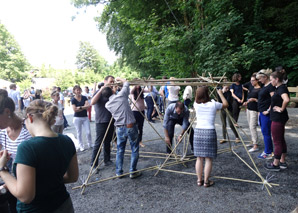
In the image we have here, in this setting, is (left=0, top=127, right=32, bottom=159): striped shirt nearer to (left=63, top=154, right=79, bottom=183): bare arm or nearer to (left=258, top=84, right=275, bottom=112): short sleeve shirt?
(left=63, top=154, right=79, bottom=183): bare arm

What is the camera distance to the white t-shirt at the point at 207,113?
3081 millimetres

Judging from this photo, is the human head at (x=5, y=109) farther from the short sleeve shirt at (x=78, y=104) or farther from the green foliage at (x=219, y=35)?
the green foliage at (x=219, y=35)

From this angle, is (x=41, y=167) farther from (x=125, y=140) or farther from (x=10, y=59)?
(x=10, y=59)

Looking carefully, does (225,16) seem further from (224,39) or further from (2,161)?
(2,161)

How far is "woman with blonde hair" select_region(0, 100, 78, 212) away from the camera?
1154 millimetres

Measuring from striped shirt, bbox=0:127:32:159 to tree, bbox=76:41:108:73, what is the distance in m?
64.9

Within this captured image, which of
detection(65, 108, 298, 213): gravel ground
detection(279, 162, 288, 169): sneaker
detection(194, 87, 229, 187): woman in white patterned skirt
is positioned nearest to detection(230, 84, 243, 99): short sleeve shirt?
detection(65, 108, 298, 213): gravel ground

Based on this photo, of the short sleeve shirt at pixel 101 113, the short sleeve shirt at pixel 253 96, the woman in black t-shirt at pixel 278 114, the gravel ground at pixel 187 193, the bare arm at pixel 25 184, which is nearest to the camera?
the bare arm at pixel 25 184

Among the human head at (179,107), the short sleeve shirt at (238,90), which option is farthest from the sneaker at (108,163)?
the short sleeve shirt at (238,90)

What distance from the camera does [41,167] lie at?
122 cm

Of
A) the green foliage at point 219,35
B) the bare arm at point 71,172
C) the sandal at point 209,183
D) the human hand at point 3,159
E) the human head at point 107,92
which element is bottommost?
the sandal at point 209,183

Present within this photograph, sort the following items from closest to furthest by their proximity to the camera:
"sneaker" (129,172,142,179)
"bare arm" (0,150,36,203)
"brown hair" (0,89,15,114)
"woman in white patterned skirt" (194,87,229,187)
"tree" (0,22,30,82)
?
"bare arm" (0,150,36,203) → "brown hair" (0,89,15,114) → "woman in white patterned skirt" (194,87,229,187) → "sneaker" (129,172,142,179) → "tree" (0,22,30,82)

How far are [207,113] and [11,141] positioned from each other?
8.01 feet

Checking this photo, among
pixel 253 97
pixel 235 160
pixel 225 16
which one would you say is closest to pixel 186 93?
pixel 253 97
